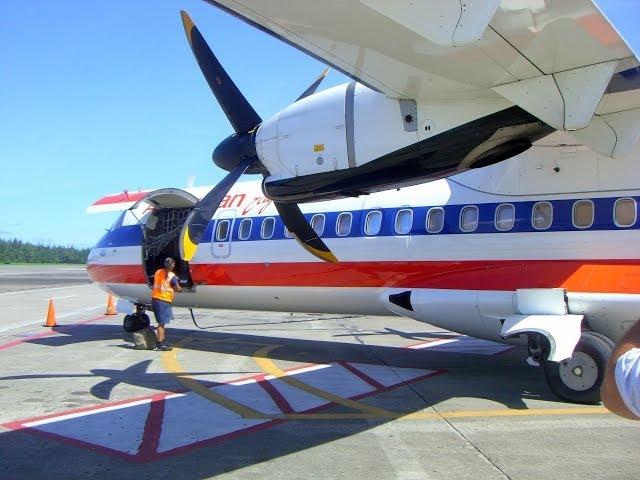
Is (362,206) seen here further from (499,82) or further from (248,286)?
(499,82)

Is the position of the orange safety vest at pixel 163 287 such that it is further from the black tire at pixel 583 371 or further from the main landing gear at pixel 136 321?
the black tire at pixel 583 371

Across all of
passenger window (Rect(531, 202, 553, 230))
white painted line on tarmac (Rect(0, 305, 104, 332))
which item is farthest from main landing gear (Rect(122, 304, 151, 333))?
passenger window (Rect(531, 202, 553, 230))

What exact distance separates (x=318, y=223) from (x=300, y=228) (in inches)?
76.9

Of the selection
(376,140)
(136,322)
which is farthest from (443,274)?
(136,322)

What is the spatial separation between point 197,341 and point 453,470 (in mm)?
9389

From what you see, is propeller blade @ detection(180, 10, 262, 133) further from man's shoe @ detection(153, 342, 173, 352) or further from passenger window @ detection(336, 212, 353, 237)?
man's shoe @ detection(153, 342, 173, 352)

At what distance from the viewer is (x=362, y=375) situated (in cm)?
921

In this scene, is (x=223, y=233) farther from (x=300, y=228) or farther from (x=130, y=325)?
(x=300, y=228)

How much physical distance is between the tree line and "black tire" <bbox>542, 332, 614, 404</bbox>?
84822mm

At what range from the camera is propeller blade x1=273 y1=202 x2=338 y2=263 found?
8686mm

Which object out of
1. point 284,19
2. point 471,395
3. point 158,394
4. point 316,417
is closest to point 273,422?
point 316,417

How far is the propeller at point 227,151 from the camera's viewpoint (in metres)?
7.89

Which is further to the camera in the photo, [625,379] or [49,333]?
[49,333]

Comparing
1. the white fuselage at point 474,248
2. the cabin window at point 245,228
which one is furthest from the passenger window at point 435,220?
the cabin window at point 245,228
